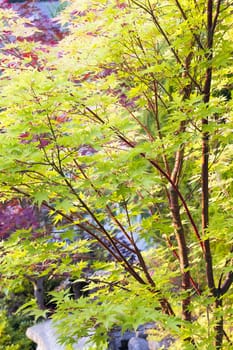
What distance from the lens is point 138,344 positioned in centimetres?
430

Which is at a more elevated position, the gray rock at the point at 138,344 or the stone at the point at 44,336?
the stone at the point at 44,336

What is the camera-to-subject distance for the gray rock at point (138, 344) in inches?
168

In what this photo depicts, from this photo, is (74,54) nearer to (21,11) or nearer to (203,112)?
(203,112)

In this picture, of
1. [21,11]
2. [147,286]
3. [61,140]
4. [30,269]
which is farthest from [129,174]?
[21,11]

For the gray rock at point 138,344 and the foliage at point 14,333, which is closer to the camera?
the gray rock at point 138,344

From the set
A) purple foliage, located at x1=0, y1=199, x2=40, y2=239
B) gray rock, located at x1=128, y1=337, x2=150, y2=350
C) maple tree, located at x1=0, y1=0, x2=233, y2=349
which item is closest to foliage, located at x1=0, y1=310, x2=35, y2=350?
purple foliage, located at x1=0, y1=199, x2=40, y2=239

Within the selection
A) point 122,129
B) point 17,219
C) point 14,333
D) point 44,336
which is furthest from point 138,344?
point 122,129

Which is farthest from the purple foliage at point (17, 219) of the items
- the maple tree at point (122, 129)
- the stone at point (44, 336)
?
the maple tree at point (122, 129)

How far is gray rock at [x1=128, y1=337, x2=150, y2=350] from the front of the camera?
428 cm

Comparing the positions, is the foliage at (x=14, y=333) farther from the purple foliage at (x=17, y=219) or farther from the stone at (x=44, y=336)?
the purple foliage at (x=17, y=219)

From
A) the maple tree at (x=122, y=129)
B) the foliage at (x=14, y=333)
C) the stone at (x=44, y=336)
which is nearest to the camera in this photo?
the maple tree at (x=122, y=129)

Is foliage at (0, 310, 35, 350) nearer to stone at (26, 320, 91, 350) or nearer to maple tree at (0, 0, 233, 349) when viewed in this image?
stone at (26, 320, 91, 350)

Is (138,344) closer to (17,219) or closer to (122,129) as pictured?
(17,219)

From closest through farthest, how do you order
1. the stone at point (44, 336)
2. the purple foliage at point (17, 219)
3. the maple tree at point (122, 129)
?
the maple tree at point (122, 129)
the stone at point (44, 336)
the purple foliage at point (17, 219)
